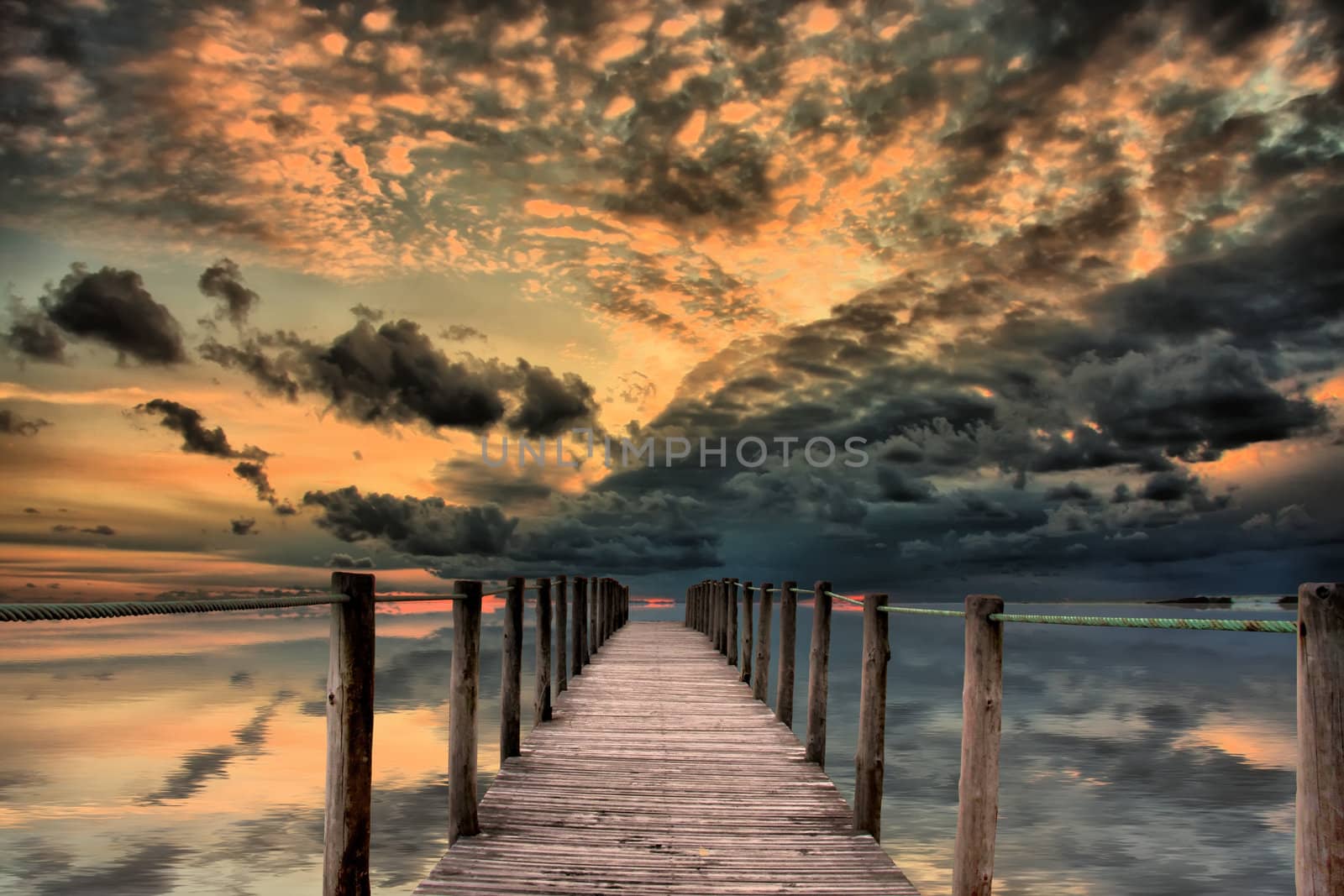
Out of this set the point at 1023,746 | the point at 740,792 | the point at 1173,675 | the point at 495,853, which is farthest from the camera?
the point at 1173,675

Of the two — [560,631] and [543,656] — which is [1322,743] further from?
[560,631]

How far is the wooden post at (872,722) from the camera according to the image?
539 centimetres

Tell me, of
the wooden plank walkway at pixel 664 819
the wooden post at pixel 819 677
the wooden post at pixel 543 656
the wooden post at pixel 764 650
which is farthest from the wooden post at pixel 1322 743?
the wooden post at pixel 764 650

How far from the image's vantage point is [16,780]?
2833cm

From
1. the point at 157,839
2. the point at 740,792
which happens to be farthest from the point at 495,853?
the point at 157,839

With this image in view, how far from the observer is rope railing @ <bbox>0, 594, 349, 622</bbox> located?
230 centimetres

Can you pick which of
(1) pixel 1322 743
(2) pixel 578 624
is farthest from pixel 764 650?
(1) pixel 1322 743

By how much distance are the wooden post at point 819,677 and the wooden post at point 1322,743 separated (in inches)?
193

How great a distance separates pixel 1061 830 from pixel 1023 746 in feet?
41.3

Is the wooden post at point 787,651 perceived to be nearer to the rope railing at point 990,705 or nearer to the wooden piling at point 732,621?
the rope railing at point 990,705

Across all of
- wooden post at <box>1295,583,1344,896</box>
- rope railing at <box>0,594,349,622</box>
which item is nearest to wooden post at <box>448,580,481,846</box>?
rope railing at <box>0,594,349,622</box>

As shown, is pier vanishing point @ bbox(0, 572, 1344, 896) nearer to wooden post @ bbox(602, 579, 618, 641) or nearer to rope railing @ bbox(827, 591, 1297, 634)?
rope railing @ bbox(827, 591, 1297, 634)

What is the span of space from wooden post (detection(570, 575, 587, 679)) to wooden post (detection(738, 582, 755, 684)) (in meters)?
2.49

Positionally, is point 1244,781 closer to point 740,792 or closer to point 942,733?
point 942,733
